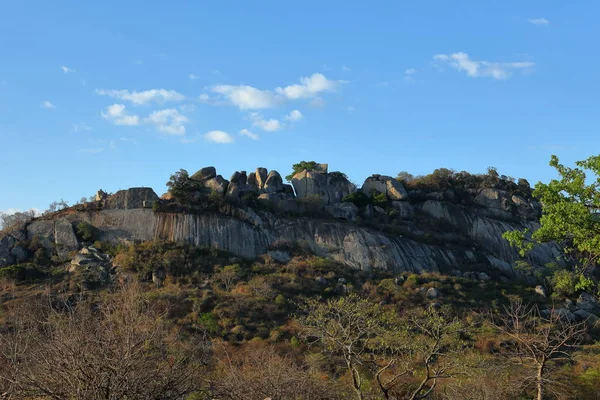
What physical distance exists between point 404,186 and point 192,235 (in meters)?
28.1

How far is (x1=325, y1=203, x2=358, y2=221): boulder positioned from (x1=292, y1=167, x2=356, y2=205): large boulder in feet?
6.63

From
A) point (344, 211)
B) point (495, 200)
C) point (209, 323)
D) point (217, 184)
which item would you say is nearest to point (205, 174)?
point (217, 184)

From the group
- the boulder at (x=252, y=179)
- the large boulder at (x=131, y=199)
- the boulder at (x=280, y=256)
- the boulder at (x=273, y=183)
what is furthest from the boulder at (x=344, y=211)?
the large boulder at (x=131, y=199)

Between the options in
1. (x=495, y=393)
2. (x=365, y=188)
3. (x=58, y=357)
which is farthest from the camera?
(x=365, y=188)

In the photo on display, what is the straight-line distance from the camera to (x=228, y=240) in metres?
50.1

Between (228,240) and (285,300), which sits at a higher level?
(228,240)

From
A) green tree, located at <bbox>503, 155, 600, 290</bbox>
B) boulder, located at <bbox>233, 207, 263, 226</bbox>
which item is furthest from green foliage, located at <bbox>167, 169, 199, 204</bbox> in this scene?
green tree, located at <bbox>503, 155, 600, 290</bbox>

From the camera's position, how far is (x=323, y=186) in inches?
2419

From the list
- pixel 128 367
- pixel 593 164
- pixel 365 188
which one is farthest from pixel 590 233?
pixel 365 188

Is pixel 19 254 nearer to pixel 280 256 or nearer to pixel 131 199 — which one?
pixel 131 199

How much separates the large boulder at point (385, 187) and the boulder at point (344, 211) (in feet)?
14.2

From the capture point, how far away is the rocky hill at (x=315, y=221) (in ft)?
162

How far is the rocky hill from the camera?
49.4 meters

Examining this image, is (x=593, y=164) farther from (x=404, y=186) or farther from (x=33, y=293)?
(x=404, y=186)
